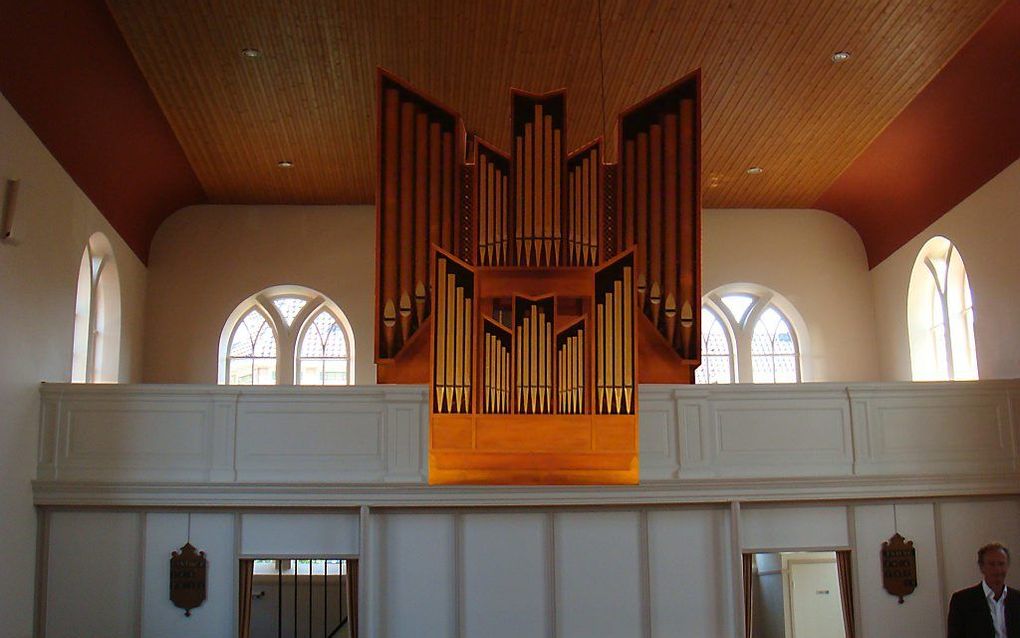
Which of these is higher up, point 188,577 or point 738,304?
point 738,304

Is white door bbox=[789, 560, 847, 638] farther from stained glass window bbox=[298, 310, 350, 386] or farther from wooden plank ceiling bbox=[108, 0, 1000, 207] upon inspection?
stained glass window bbox=[298, 310, 350, 386]

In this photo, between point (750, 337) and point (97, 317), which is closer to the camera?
point (97, 317)

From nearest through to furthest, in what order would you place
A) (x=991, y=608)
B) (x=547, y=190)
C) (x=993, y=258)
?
(x=991, y=608), (x=547, y=190), (x=993, y=258)

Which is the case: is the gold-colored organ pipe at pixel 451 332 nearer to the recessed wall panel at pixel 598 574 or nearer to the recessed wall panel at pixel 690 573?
the recessed wall panel at pixel 598 574

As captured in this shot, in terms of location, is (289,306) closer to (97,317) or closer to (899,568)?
(97,317)

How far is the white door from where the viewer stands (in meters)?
14.1

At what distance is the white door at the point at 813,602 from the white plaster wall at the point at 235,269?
19.9 ft

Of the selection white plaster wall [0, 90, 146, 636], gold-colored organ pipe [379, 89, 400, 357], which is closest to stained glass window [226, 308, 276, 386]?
white plaster wall [0, 90, 146, 636]

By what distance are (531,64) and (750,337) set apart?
577cm

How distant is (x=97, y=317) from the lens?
13.0 m

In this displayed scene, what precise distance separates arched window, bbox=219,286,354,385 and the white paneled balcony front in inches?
146

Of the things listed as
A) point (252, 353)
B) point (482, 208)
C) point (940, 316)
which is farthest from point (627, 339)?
point (252, 353)

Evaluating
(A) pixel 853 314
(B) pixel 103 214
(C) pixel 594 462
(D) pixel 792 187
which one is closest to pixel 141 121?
(B) pixel 103 214

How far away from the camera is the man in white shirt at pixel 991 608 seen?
7707 millimetres
